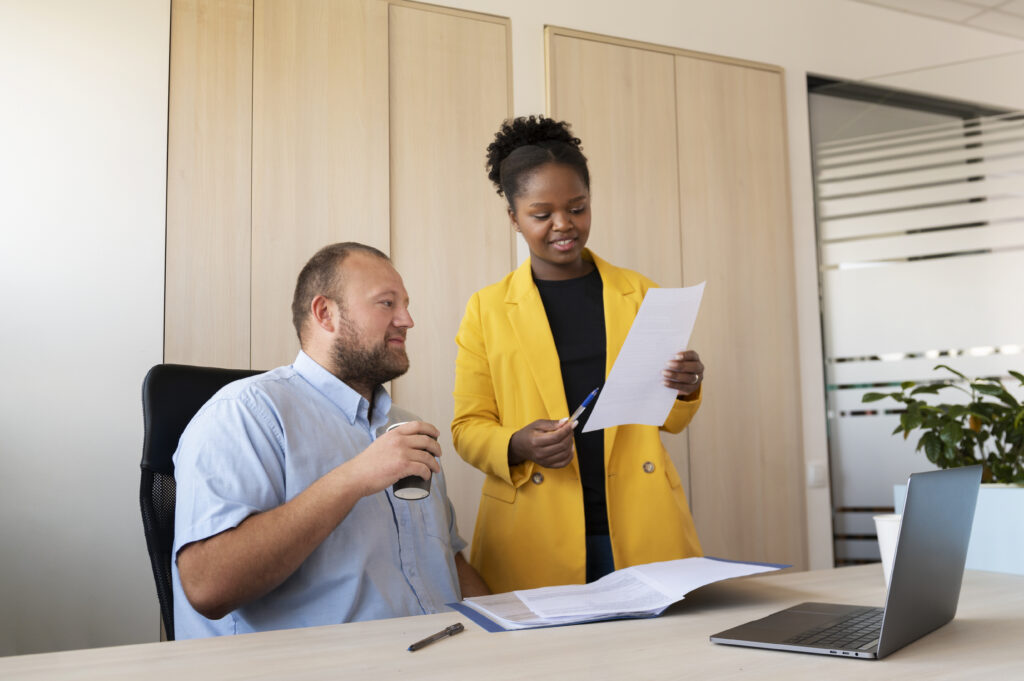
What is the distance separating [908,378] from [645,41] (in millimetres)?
1752

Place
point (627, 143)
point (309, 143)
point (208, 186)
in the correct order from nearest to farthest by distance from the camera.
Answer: point (208, 186)
point (309, 143)
point (627, 143)

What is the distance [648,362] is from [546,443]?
26 cm

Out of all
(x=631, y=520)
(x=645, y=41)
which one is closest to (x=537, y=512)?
(x=631, y=520)

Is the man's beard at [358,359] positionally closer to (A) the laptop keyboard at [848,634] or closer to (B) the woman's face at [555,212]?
(B) the woman's face at [555,212]

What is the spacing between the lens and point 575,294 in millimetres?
2074

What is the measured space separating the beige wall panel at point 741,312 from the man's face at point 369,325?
6.29 ft

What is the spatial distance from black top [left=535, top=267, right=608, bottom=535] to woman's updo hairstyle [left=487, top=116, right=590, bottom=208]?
0.25 meters

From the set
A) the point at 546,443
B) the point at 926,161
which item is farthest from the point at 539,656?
the point at 926,161

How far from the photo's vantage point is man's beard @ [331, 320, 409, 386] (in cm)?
163

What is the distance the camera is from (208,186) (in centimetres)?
269

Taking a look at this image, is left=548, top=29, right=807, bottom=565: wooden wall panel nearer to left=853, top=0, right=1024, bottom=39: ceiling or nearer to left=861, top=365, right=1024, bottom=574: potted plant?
left=853, top=0, right=1024, bottom=39: ceiling

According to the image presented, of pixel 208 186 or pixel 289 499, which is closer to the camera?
pixel 289 499

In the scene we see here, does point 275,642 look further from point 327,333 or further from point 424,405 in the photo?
point 424,405

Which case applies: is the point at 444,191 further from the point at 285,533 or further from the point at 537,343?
the point at 285,533
